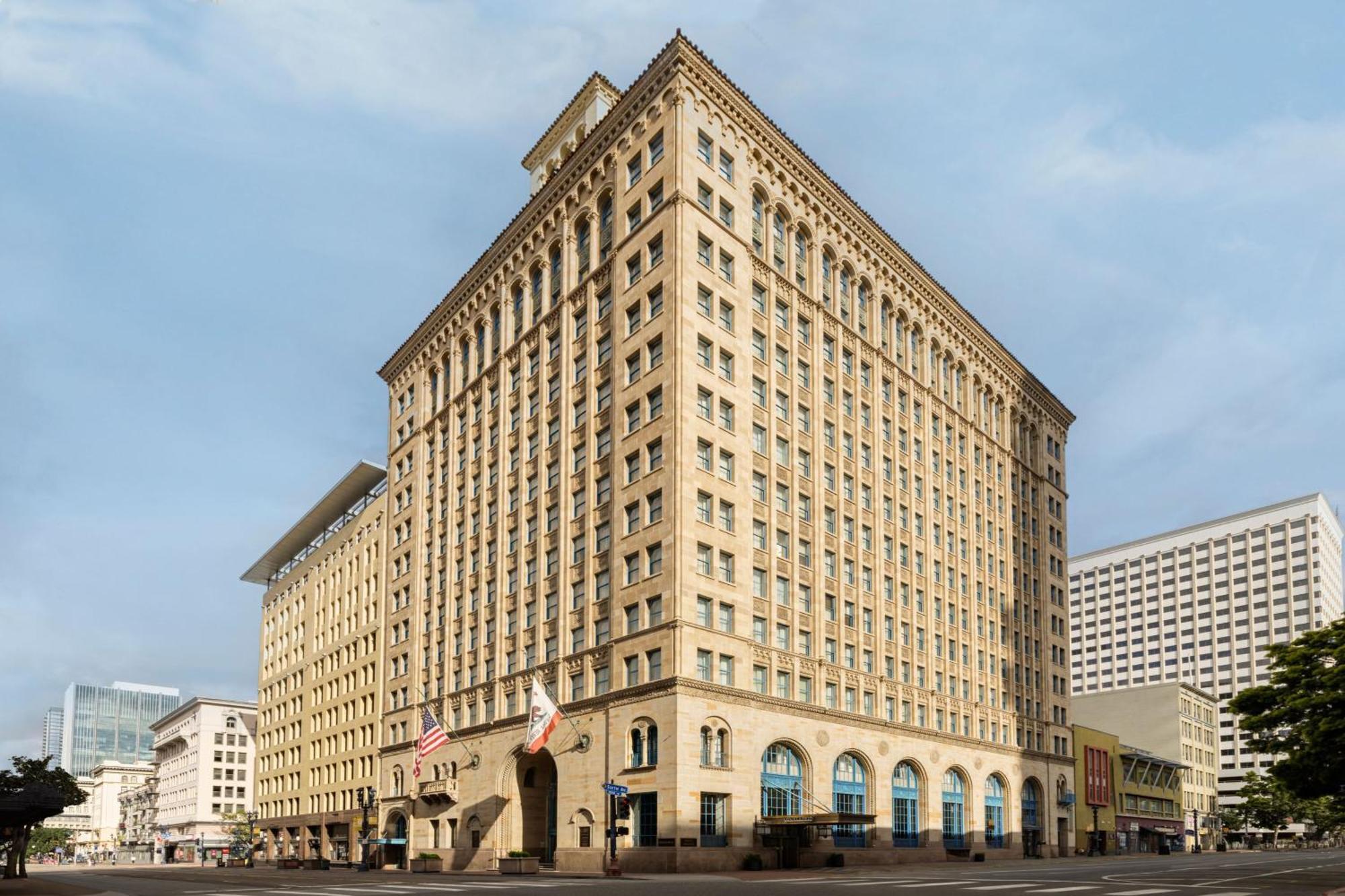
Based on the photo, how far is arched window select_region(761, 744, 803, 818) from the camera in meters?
60.0

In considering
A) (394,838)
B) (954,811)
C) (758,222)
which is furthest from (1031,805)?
(758,222)

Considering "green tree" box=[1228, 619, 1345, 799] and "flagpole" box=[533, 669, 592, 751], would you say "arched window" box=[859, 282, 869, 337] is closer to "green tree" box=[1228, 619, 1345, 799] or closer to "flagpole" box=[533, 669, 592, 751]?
"flagpole" box=[533, 669, 592, 751]

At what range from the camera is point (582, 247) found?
72.6m

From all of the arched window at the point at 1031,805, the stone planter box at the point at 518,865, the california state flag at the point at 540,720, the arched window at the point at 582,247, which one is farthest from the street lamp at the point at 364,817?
the arched window at the point at 1031,805

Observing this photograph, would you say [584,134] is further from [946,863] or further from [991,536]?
[946,863]

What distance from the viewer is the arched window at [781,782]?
197ft

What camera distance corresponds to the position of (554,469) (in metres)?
70.1

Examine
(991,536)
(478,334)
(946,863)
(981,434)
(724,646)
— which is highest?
(478,334)

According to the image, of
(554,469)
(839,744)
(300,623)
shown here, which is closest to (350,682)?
(300,623)

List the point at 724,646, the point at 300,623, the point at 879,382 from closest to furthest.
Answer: the point at 724,646, the point at 879,382, the point at 300,623

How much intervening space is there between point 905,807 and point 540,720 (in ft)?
91.2

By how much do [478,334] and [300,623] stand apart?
51.5 m

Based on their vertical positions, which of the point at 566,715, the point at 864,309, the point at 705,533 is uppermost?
the point at 864,309

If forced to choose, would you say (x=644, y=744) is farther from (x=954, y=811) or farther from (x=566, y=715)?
(x=954, y=811)
